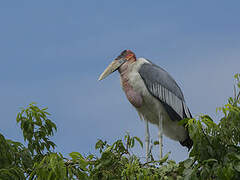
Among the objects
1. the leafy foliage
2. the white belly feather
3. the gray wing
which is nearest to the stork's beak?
the white belly feather

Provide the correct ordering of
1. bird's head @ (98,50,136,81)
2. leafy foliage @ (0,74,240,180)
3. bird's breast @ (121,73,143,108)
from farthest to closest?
bird's head @ (98,50,136,81)
bird's breast @ (121,73,143,108)
leafy foliage @ (0,74,240,180)

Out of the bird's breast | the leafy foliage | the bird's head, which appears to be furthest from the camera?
the bird's head

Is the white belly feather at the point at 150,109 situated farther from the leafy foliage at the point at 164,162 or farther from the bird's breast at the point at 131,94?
the leafy foliage at the point at 164,162

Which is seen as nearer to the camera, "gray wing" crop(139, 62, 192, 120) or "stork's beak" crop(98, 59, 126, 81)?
"gray wing" crop(139, 62, 192, 120)

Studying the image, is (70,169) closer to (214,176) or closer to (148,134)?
(214,176)

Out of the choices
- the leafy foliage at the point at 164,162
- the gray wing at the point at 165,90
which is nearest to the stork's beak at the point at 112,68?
the gray wing at the point at 165,90

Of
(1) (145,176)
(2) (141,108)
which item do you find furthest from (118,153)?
(2) (141,108)

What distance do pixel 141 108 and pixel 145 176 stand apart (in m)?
2.94

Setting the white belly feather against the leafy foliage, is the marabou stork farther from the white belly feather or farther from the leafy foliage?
the leafy foliage

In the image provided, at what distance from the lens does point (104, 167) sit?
5.96 metres

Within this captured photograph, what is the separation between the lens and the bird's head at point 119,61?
8.66 meters

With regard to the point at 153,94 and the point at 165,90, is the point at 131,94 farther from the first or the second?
the point at 165,90

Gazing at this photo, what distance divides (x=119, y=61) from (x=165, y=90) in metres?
0.88

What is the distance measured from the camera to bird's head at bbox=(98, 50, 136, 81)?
866cm
